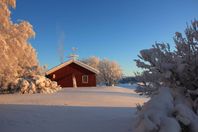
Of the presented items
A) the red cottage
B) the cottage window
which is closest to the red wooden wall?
the red cottage

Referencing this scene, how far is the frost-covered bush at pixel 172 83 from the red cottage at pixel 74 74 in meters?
31.9

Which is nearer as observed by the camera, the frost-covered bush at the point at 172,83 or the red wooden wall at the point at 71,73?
the frost-covered bush at the point at 172,83

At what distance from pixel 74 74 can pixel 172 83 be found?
1312 inches

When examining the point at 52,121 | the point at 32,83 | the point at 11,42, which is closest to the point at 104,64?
the point at 32,83

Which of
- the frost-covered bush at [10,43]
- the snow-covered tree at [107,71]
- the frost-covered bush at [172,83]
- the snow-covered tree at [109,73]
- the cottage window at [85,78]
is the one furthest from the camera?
the snow-covered tree at [109,73]

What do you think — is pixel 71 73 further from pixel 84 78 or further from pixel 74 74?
pixel 84 78

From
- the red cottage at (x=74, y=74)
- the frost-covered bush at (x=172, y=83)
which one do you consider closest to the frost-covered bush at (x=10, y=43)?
the frost-covered bush at (x=172, y=83)

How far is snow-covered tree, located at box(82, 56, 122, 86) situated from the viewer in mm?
72188

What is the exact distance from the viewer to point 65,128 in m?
6.93

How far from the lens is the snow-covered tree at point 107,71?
72188mm

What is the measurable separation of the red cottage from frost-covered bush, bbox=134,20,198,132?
105 feet

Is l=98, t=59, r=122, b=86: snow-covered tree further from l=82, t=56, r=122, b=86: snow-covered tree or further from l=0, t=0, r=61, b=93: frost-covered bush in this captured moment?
l=0, t=0, r=61, b=93: frost-covered bush

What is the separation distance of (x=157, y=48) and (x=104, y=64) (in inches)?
2717

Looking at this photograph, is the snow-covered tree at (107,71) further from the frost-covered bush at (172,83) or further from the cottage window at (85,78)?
the frost-covered bush at (172,83)
